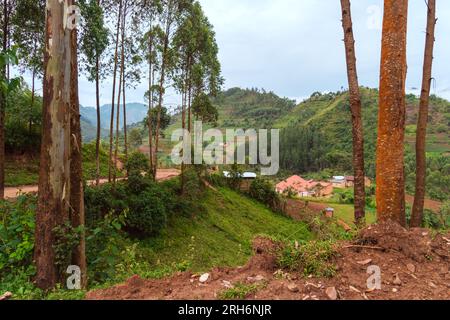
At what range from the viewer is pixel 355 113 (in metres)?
4.83

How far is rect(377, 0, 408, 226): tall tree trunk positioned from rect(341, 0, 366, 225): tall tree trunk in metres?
1.07

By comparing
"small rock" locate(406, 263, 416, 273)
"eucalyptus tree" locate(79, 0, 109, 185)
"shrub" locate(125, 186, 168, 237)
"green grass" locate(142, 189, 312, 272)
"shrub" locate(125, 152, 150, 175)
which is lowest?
"green grass" locate(142, 189, 312, 272)

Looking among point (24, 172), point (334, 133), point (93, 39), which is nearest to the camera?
point (93, 39)

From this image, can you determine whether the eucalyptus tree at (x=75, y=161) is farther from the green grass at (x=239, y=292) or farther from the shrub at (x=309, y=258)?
the shrub at (x=309, y=258)

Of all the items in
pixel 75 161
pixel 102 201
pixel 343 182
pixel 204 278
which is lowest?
pixel 343 182

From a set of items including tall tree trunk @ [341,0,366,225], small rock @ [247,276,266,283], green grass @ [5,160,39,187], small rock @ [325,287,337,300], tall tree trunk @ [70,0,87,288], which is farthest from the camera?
green grass @ [5,160,39,187]

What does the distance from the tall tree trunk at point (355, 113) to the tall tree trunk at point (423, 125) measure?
191 centimetres

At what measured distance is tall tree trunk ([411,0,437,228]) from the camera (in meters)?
6.02

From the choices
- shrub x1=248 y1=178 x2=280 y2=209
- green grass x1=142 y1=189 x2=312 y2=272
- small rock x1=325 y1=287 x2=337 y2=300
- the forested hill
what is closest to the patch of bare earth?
small rock x1=325 y1=287 x2=337 y2=300

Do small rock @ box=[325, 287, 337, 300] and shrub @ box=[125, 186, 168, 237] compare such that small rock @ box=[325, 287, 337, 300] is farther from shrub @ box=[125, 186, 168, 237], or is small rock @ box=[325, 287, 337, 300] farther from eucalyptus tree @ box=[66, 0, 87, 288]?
shrub @ box=[125, 186, 168, 237]

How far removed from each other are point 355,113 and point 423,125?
7.17 feet

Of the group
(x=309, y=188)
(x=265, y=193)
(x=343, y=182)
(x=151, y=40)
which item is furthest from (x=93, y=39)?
(x=343, y=182)

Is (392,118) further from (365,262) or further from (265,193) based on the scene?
(265,193)
